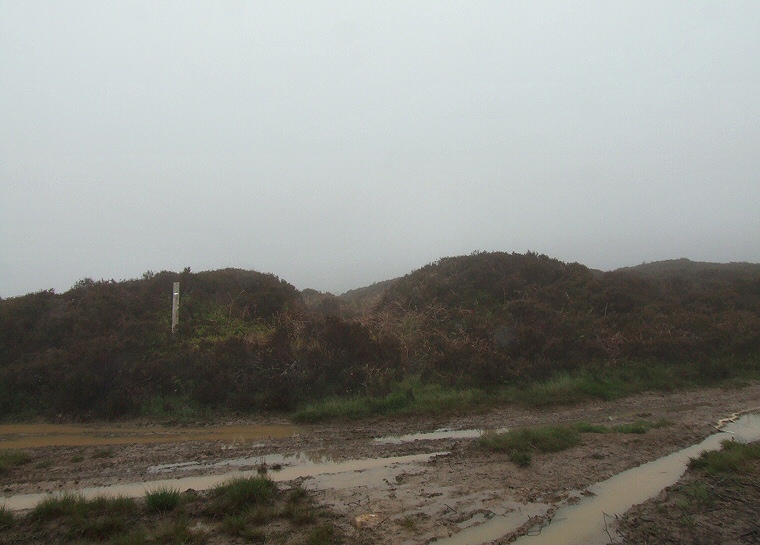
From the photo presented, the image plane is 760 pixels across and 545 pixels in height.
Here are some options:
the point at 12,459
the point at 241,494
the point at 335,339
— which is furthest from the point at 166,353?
the point at 241,494

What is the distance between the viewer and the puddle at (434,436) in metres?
8.45

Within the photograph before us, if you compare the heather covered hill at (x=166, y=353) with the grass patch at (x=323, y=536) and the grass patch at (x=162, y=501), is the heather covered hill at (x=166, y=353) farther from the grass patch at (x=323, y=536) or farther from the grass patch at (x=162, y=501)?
the grass patch at (x=323, y=536)

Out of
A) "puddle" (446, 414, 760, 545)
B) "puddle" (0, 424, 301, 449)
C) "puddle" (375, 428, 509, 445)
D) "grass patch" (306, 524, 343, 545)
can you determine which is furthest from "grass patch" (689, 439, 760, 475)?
"puddle" (0, 424, 301, 449)

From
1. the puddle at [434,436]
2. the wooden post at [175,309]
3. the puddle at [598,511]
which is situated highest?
the wooden post at [175,309]

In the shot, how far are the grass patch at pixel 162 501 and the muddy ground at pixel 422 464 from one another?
4.92 ft

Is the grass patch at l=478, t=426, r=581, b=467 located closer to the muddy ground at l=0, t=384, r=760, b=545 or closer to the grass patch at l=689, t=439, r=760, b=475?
the muddy ground at l=0, t=384, r=760, b=545

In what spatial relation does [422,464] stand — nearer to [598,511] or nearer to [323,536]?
[598,511]

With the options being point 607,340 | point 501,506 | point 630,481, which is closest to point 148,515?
point 501,506

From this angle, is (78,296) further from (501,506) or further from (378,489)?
(501,506)

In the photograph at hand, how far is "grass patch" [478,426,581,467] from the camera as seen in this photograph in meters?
7.22

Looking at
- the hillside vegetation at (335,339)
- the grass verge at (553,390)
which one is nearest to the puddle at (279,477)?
the grass verge at (553,390)

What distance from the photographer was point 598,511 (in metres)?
5.18

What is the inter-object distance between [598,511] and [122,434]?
28.9 ft

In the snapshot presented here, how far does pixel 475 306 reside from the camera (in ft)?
54.4
